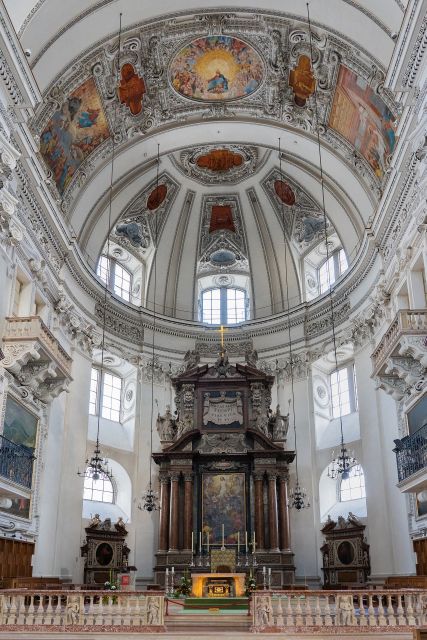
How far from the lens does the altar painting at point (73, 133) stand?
18.4m

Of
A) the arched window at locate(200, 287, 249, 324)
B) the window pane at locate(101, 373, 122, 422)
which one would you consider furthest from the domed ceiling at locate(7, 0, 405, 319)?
the window pane at locate(101, 373, 122, 422)

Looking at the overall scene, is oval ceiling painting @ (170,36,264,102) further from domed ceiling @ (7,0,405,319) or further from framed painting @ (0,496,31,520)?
framed painting @ (0,496,31,520)

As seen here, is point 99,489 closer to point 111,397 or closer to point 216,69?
point 111,397

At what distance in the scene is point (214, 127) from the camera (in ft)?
71.9

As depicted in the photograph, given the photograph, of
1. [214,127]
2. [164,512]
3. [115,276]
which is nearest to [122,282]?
[115,276]

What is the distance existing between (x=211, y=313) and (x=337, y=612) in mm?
17733

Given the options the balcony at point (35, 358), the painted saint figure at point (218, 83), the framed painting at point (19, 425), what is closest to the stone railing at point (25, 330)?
the balcony at point (35, 358)

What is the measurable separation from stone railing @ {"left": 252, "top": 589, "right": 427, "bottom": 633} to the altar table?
21.3ft

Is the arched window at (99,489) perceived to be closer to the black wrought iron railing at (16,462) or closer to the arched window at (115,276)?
the black wrought iron railing at (16,462)

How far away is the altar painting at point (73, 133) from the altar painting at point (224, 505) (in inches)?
419

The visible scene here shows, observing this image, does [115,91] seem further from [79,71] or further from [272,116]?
[272,116]

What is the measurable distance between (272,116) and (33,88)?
29.9 ft

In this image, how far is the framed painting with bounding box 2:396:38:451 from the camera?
48.1ft

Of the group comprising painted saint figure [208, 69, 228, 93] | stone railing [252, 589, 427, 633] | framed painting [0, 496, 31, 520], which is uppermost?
painted saint figure [208, 69, 228, 93]
